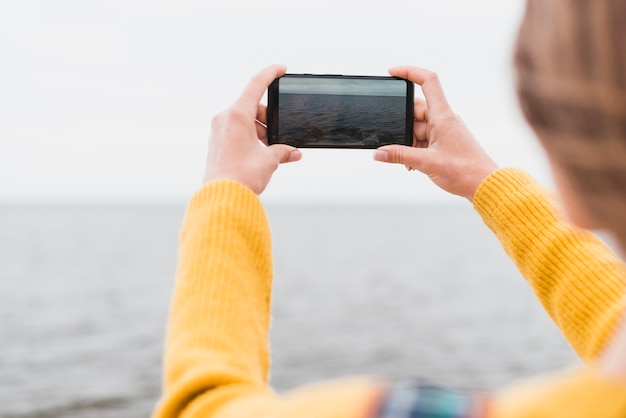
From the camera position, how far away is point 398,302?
2880 centimetres

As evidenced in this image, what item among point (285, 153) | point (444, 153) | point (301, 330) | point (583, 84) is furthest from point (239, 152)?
point (301, 330)

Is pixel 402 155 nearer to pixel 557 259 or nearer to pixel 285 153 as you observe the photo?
pixel 285 153

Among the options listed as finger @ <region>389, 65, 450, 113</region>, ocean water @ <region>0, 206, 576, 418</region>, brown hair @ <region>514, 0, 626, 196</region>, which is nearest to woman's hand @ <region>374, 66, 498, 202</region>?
finger @ <region>389, 65, 450, 113</region>

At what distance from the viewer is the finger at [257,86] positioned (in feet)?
5.55

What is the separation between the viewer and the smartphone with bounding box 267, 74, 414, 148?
6.82 feet

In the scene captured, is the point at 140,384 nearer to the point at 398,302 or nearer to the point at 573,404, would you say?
the point at 398,302

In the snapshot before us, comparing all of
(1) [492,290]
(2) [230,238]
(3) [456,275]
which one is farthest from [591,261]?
(3) [456,275]

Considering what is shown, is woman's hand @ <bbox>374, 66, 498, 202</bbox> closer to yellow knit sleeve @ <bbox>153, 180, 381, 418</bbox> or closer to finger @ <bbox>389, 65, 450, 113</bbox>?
finger @ <bbox>389, 65, 450, 113</bbox>

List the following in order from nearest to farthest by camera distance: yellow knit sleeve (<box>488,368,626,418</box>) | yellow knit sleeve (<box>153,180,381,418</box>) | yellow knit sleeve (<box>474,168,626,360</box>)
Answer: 1. yellow knit sleeve (<box>488,368,626,418</box>)
2. yellow knit sleeve (<box>153,180,381,418</box>)
3. yellow knit sleeve (<box>474,168,626,360</box>)

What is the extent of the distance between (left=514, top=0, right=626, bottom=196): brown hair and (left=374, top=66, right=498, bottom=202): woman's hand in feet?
3.72

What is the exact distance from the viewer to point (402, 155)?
1958 mm

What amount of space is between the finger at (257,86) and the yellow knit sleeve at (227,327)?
0.34 meters

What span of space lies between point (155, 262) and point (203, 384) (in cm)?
Result: 4522

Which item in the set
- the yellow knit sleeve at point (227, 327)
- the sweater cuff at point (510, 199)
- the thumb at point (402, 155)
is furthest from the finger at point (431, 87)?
the yellow knit sleeve at point (227, 327)
